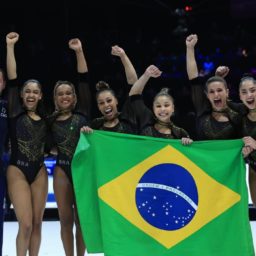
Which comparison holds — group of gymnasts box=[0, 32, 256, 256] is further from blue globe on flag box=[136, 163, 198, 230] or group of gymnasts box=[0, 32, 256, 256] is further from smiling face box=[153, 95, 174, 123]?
blue globe on flag box=[136, 163, 198, 230]

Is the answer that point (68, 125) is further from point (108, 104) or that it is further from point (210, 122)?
point (210, 122)

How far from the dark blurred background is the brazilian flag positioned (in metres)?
6.01

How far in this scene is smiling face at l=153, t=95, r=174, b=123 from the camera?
13.7ft


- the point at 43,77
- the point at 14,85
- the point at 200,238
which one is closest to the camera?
the point at 200,238

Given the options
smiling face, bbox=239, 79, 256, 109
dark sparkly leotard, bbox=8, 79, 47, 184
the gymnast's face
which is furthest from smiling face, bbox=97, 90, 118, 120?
smiling face, bbox=239, 79, 256, 109

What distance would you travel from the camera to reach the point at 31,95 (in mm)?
4258

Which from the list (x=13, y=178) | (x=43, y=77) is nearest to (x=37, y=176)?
(x=13, y=178)

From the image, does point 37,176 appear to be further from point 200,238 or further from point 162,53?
point 162,53

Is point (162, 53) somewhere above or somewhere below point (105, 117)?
above

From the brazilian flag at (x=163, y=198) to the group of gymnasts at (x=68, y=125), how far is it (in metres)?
0.16

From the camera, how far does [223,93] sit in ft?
13.8

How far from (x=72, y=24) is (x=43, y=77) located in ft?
3.97

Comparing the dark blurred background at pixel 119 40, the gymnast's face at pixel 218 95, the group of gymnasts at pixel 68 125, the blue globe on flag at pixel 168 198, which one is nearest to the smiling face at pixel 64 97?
the group of gymnasts at pixel 68 125

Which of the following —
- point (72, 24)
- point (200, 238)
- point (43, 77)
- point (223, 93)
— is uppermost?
point (72, 24)
